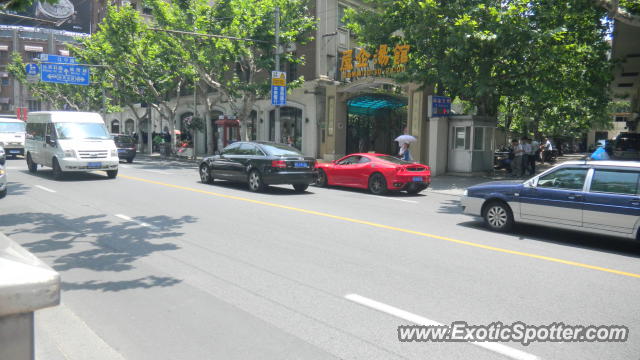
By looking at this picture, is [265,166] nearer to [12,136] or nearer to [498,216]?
[498,216]

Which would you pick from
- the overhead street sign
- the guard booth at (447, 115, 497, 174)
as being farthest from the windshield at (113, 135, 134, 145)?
the guard booth at (447, 115, 497, 174)

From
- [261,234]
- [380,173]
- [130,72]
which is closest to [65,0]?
[130,72]

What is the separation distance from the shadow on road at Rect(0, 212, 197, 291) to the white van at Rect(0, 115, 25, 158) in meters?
20.9

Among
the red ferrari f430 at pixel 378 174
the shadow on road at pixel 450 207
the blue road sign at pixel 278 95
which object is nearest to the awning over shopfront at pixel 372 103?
A: the blue road sign at pixel 278 95

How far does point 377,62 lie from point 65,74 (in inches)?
946

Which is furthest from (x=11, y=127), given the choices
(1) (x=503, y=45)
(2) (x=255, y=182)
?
(1) (x=503, y=45)

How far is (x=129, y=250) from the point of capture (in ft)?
23.0

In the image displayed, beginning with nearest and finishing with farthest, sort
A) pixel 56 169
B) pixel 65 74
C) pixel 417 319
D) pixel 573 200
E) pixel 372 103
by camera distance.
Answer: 1. pixel 417 319
2. pixel 573 200
3. pixel 56 169
4. pixel 372 103
5. pixel 65 74

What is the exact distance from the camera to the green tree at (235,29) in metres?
23.6

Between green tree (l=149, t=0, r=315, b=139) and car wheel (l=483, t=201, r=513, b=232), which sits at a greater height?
green tree (l=149, t=0, r=315, b=139)

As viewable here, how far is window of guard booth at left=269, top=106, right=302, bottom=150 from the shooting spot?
31719mm

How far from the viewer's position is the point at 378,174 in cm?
1495

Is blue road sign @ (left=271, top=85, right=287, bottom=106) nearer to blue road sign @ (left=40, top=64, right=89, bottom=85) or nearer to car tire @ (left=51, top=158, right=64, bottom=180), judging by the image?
car tire @ (left=51, top=158, right=64, bottom=180)

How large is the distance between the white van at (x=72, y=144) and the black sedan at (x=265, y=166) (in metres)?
4.20
